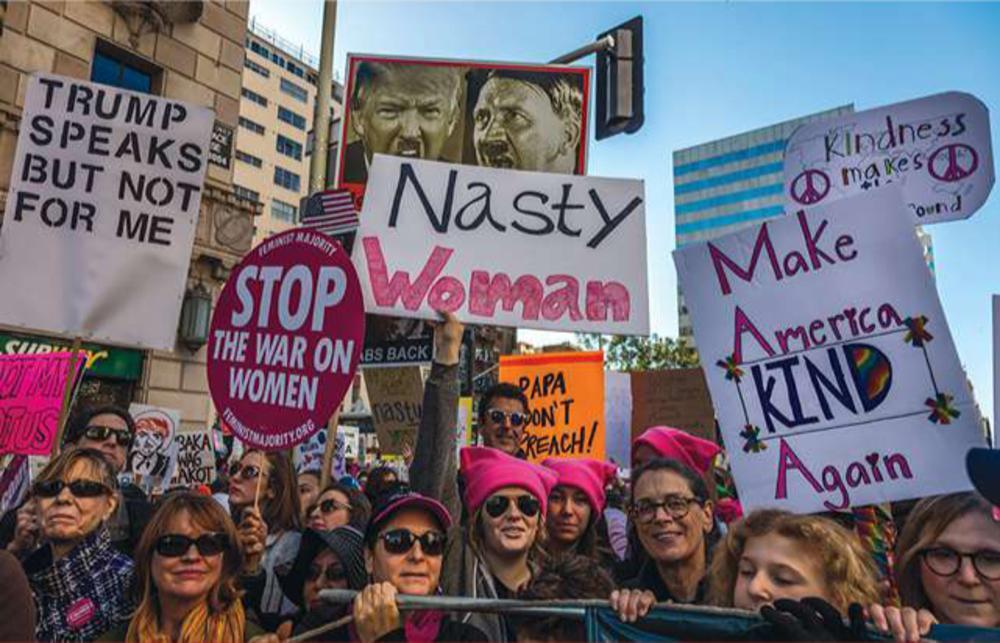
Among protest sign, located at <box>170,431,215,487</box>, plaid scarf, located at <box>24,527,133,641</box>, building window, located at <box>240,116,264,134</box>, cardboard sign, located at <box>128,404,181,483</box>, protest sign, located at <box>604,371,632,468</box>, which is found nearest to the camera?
plaid scarf, located at <box>24,527,133,641</box>

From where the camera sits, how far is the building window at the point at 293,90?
61213 mm

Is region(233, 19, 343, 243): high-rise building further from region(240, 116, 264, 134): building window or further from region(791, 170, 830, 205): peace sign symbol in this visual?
region(791, 170, 830, 205): peace sign symbol

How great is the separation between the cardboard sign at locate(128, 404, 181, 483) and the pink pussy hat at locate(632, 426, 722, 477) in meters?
5.89

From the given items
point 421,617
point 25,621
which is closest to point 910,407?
point 421,617

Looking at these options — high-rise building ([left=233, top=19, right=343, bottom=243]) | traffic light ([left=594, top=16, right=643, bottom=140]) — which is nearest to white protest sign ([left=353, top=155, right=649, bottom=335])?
traffic light ([left=594, top=16, right=643, bottom=140])

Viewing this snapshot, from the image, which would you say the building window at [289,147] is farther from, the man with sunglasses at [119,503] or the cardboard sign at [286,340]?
the cardboard sign at [286,340]

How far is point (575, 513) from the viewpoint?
3244 mm

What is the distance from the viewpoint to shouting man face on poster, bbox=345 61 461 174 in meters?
8.21

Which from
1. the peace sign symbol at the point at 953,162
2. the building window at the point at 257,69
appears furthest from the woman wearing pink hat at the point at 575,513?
the building window at the point at 257,69

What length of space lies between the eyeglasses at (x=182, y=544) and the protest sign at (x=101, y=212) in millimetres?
1653

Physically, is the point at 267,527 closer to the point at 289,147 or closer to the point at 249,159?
the point at 249,159

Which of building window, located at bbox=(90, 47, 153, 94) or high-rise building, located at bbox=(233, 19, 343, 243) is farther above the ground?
high-rise building, located at bbox=(233, 19, 343, 243)

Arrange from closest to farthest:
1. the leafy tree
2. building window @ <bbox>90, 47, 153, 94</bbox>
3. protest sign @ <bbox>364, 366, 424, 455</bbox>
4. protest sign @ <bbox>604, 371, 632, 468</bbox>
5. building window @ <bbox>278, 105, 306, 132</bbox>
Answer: protest sign @ <bbox>364, 366, 424, 455</bbox> < protest sign @ <bbox>604, 371, 632, 468</bbox> < building window @ <bbox>90, 47, 153, 94</bbox> < the leafy tree < building window @ <bbox>278, 105, 306, 132</bbox>

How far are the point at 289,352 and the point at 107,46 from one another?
11.2m
